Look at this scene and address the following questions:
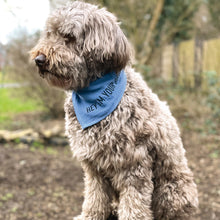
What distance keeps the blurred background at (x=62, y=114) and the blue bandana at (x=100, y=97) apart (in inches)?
61.0

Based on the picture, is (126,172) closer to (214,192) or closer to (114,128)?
(114,128)

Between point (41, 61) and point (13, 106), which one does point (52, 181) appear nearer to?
point (41, 61)

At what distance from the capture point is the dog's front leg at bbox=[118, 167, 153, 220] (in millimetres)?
2469

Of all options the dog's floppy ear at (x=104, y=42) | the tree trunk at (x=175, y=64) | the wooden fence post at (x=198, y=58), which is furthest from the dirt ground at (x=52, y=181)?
the tree trunk at (x=175, y=64)

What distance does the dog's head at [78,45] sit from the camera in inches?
86.0

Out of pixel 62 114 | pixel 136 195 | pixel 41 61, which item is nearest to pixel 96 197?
pixel 136 195

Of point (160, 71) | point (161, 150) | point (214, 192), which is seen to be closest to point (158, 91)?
point (160, 71)

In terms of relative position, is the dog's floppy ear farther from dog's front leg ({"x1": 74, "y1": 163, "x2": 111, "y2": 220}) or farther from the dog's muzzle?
dog's front leg ({"x1": 74, "y1": 163, "x2": 111, "y2": 220})

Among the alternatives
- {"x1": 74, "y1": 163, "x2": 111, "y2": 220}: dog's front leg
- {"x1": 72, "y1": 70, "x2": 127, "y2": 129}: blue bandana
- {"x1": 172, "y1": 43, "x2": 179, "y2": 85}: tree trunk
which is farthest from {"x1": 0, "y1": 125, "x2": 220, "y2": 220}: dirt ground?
{"x1": 172, "y1": 43, "x2": 179, "y2": 85}: tree trunk

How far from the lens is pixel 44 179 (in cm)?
478

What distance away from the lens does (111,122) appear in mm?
2426

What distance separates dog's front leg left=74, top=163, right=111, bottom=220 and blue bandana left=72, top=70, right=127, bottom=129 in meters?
0.55

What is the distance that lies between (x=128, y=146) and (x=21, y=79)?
6415 millimetres

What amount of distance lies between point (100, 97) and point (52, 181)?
9.33ft
